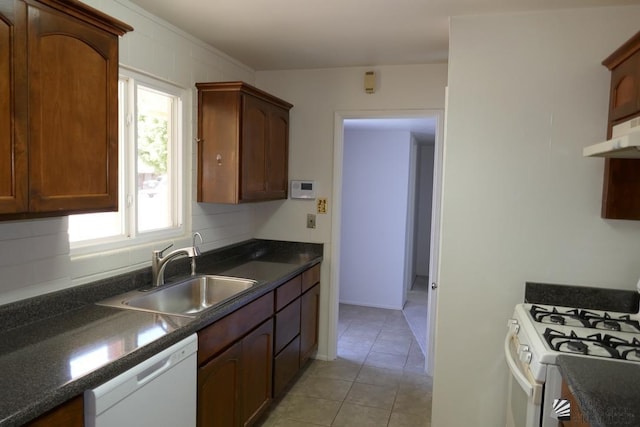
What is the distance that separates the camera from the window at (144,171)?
91.2 inches

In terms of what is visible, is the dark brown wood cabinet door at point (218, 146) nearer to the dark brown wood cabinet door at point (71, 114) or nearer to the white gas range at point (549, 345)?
the dark brown wood cabinet door at point (71, 114)

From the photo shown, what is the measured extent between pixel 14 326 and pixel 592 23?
301 centimetres

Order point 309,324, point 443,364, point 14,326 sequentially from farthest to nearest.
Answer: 1. point 309,324
2. point 443,364
3. point 14,326

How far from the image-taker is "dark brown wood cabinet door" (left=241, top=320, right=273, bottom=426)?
2.37 meters

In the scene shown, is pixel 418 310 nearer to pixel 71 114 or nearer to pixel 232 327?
pixel 232 327

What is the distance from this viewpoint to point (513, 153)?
7.77ft

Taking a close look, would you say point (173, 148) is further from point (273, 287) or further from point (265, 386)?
point (265, 386)

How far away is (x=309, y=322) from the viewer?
344cm

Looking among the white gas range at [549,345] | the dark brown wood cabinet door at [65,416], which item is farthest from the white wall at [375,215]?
the dark brown wood cabinet door at [65,416]

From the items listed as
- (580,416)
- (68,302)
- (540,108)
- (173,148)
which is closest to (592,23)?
(540,108)

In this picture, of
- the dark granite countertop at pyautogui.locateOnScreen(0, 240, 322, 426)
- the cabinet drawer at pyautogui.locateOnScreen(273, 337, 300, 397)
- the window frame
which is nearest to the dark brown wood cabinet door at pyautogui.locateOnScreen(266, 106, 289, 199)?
the window frame

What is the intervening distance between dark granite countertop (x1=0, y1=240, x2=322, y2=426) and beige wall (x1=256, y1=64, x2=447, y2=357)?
3.73 feet

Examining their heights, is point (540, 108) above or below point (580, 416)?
above

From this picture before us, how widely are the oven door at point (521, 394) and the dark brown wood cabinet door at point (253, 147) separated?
1827 mm
